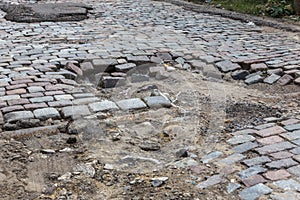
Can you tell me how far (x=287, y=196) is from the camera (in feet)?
9.32

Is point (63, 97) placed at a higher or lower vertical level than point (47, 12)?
higher

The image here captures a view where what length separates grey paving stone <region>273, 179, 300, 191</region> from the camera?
293 cm

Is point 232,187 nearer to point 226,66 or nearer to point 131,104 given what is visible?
point 131,104

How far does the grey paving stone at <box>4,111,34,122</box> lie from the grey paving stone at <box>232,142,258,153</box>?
1.78 metres

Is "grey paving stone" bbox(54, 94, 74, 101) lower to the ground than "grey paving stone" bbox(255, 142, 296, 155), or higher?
lower

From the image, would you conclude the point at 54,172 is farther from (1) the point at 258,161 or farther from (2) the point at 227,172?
(1) the point at 258,161

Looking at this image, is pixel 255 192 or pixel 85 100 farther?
pixel 85 100

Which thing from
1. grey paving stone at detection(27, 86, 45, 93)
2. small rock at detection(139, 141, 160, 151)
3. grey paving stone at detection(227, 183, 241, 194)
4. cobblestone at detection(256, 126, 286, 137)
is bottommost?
grey paving stone at detection(27, 86, 45, 93)

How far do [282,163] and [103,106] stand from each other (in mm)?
1785

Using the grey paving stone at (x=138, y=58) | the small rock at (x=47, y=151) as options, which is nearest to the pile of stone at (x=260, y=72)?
the grey paving stone at (x=138, y=58)

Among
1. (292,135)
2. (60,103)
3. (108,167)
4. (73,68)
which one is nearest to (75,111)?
(60,103)

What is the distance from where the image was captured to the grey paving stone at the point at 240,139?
3.66m

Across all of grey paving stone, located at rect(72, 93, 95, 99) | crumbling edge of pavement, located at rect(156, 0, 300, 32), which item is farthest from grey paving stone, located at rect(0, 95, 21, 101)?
crumbling edge of pavement, located at rect(156, 0, 300, 32)

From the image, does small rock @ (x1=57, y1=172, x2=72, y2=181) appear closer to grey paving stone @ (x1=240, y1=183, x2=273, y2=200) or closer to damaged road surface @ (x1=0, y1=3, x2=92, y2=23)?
grey paving stone @ (x1=240, y1=183, x2=273, y2=200)
